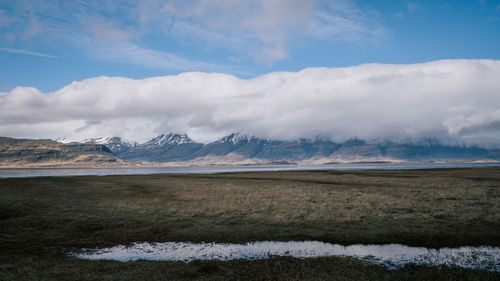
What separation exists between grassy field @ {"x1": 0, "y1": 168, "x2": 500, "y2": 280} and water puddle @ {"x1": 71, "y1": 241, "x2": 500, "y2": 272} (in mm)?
1370

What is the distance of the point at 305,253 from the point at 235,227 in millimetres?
9493

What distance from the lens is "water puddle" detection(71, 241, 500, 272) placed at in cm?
1989

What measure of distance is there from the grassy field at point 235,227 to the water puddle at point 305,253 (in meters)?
1.37

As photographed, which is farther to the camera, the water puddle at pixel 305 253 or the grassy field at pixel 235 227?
the water puddle at pixel 305 253

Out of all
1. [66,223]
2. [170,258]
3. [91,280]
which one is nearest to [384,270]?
[170,258]

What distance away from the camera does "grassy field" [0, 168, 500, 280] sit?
58.1 ft

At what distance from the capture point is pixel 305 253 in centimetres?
2200

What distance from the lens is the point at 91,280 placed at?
54.5 ft

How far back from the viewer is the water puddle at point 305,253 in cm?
1989

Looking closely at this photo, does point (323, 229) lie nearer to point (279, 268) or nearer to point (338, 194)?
point (279, 268)

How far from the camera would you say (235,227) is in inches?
1182

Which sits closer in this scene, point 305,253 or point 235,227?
point 305,253

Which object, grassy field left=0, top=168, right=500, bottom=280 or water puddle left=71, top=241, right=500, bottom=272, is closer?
grassy field left=0, top=168, right=500, bottom=280

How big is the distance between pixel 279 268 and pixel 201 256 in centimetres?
588
